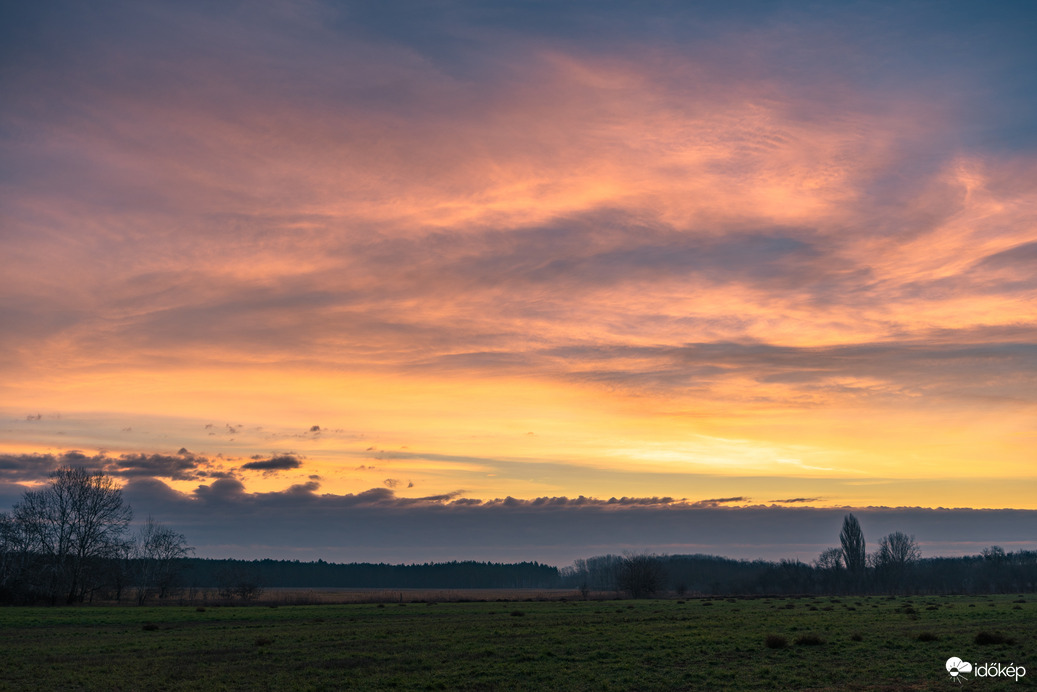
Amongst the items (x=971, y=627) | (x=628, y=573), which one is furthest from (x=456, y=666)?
(x=628, y=573)

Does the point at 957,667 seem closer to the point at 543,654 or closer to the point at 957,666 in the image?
the point at 957,666

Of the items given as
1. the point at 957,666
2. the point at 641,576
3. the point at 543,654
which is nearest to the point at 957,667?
the point at 957,666

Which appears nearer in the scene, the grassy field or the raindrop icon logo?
the raindrop icon logo

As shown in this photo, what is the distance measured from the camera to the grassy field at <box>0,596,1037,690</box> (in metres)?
27.8

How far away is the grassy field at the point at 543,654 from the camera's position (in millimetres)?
27781

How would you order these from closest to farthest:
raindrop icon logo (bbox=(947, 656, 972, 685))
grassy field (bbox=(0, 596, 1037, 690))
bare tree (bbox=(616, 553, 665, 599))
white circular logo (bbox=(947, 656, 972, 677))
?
raindrop icon logo (bbox=(947, 656, 972, 685))
white circular logo (bbox=(947, 656, 972, 677))
grassy field (bbox=(0, 596, 1037, 690))
bare tree (bbox=(616, 553, 665, 599))

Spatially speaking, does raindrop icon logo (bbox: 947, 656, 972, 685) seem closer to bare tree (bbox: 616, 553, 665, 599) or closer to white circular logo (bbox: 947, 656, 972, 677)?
white circular logo (bbox: 947, 656, 972, 677)

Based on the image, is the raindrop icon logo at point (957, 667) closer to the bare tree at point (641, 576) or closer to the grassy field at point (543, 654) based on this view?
the grassy field at point (543, 654)

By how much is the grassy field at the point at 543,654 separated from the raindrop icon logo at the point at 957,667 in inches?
22.1

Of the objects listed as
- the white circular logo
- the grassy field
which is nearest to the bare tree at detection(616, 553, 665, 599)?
the grassy field

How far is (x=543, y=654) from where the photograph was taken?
34.9m

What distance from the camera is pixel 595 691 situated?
26031 mm

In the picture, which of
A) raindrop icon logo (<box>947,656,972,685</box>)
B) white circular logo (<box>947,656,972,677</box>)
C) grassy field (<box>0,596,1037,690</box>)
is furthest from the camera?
grassy field (<box>0,596,1037,690</box>)

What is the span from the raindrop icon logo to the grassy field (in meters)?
0.56
